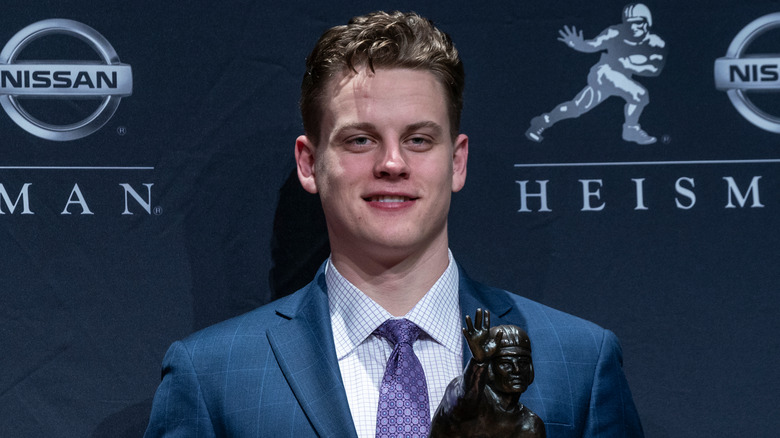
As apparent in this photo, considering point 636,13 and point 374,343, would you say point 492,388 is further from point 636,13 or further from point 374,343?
point 636,13

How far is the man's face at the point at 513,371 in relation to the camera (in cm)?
137

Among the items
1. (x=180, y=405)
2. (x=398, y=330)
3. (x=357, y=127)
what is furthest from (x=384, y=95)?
(x=180, y=405)

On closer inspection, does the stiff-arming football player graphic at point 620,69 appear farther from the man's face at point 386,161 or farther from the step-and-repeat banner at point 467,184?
the man's face at point 386,161

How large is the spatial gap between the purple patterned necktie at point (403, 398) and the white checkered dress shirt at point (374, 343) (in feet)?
0.15

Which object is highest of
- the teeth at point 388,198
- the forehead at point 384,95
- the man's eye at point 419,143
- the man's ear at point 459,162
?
the forehead at point 384,95

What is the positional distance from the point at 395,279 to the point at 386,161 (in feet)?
0.93

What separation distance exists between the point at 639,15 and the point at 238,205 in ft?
4.20

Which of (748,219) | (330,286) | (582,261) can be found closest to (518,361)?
(330,286)

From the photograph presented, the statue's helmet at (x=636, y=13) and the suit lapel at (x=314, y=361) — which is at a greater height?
the statue's helmet at (x=636, y=13)

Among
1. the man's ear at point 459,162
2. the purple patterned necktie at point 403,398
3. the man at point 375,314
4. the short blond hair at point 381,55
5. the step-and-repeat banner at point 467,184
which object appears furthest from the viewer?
the step-and-repeat banner at point 467,184

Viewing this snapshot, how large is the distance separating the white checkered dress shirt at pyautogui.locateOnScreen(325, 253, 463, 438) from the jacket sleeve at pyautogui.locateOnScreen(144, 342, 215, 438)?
1.07ft

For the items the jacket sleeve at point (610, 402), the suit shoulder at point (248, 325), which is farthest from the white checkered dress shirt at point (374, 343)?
the jacket sleeve at point (610, 402)

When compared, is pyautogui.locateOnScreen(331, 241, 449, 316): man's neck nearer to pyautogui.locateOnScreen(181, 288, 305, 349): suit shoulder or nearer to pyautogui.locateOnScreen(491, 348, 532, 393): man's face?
pyautogui.locateOnScreen(181, 288, 305, 349): suit shoulder

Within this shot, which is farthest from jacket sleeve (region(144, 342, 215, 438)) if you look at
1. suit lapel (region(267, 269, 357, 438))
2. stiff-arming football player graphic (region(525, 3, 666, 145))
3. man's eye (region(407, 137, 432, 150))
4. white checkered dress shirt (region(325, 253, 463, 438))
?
stiff-arming football player graphic (region(525, 3, 666, 145))
